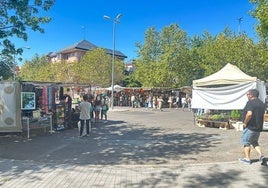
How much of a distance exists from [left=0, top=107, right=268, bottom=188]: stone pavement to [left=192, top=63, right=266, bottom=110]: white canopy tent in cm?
278

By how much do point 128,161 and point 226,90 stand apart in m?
9.26

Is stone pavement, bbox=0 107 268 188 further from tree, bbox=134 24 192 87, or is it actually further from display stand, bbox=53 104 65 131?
tree, bbox=134 24 192 87

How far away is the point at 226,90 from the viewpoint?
54.0 ft

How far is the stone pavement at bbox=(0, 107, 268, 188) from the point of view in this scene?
669cm

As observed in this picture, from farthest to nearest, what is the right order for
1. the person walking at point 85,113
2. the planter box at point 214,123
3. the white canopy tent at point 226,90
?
the white canopy tent at point 226,90 < the planter box at point 214,123 < the person walking at point 85,113

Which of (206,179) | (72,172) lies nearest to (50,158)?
(72,172)

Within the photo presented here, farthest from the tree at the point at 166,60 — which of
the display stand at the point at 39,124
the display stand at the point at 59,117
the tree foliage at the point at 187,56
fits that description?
the display stand at the point at 39,124

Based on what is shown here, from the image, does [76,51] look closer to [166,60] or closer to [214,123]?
[166,60]

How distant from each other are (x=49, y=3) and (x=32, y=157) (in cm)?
626

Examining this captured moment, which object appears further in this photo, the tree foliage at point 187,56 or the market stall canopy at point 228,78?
the tree foliage at point 187,56

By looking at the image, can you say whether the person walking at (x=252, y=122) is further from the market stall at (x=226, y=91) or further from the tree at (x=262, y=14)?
the tree at (x=262, y=14)

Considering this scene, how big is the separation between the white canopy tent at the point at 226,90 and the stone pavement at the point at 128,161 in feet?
9.14

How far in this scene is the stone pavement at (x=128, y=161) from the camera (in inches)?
263

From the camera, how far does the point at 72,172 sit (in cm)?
740
